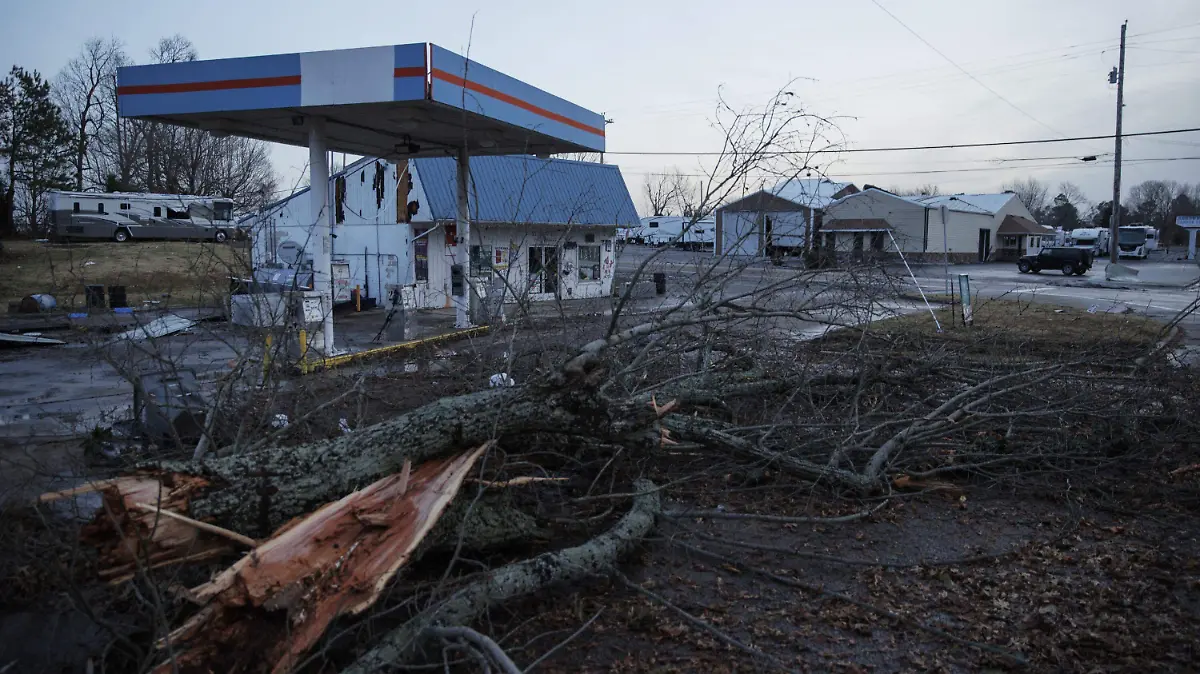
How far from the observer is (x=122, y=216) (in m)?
36.2

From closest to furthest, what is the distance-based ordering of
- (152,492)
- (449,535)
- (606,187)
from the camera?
(152,492) → (449,535) → (606,187)

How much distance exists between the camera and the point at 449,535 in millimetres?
3920

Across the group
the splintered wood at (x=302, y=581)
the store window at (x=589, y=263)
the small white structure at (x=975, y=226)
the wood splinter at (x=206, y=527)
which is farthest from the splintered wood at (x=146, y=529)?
the small white structure at (x=975, y=226)

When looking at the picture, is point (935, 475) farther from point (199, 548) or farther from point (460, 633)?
point (199, 548)

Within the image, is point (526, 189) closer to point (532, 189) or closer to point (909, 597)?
point (532, 189)

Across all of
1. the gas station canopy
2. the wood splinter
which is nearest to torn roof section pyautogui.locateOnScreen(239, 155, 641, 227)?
the gas station canopy

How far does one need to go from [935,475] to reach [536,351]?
368 cm

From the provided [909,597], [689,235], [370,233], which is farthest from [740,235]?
[370,233]

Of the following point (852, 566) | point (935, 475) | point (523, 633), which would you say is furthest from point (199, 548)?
point (935, 475)

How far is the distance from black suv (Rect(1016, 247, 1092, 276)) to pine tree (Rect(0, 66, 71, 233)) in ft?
166

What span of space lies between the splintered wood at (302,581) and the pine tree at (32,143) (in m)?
44.1

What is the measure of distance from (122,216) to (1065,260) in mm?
46446

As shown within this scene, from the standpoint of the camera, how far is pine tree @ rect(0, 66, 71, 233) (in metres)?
37.9

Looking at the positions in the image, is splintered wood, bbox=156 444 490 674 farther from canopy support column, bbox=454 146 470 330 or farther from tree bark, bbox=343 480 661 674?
canopy support column, bbox=454 146 470 330
